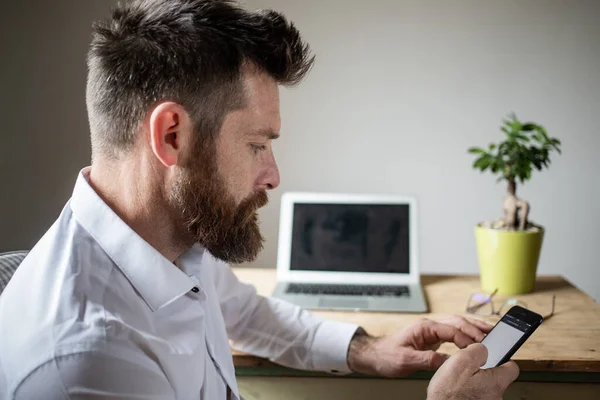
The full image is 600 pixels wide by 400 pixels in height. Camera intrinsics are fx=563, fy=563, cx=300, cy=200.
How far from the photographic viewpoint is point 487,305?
52.6 inches

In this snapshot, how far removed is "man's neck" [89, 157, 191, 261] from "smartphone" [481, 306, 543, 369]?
575 millimetres

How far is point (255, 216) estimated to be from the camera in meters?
0.96

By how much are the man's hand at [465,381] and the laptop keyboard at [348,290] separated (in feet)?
1.88

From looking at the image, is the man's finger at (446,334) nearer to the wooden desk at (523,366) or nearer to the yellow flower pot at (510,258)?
the wooden desk at (523,366)

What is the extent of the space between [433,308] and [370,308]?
0.15 metres

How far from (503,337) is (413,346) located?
18cm

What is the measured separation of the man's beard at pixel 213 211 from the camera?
80 cm

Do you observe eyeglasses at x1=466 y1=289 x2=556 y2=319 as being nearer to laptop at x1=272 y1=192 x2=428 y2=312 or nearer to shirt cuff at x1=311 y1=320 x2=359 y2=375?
laptop at x1=272 y1=192 x2=428 y2=312

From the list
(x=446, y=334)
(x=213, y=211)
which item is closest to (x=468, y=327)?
(x=446, y=334)

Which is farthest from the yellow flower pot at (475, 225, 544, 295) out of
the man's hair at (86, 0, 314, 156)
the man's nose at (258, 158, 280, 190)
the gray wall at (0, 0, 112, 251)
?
the gray wall at (0, 0, 112, 251)

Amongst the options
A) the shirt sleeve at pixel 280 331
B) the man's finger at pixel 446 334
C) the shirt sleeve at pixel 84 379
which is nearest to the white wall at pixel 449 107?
the shirt sleeve at pixel 280 331

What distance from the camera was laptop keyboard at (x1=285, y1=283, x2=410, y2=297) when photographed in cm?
143

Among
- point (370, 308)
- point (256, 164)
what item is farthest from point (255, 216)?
point (370, 308)

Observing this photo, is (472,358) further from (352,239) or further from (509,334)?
(352,239)
